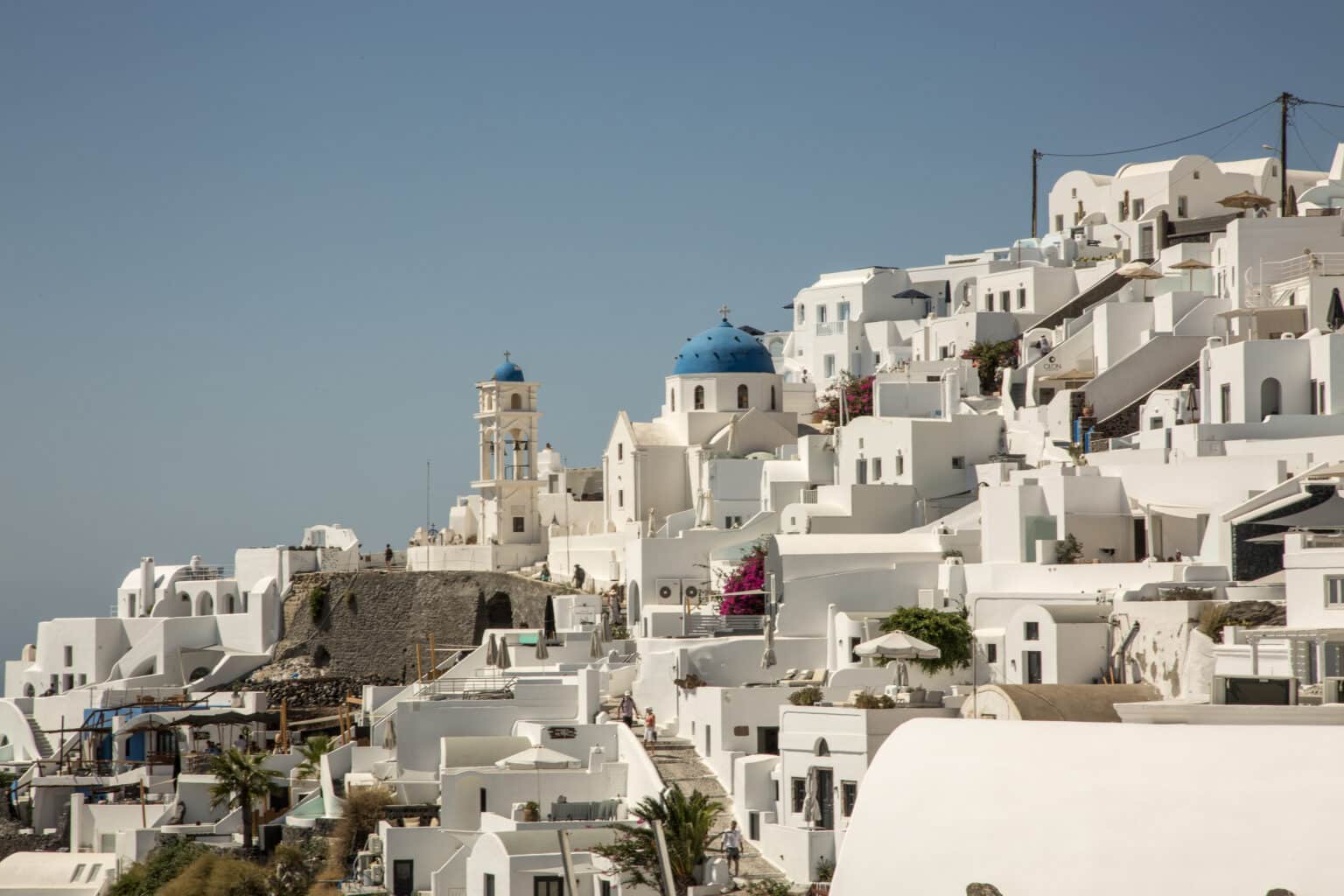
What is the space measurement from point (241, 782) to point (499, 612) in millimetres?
20285

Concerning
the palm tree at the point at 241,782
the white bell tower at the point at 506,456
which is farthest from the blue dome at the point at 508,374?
the palm tree at the point at 241,782

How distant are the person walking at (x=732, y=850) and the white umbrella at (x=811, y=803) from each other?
42.9 inches

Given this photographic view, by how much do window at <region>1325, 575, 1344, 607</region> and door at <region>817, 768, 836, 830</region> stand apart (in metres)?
7.80

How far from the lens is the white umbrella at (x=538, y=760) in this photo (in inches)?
1371

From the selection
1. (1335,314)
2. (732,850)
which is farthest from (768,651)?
(1335,314)

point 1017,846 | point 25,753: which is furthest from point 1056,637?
point 25,753

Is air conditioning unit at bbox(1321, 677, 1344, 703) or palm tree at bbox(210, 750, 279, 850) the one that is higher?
air conditioning unit at bbox(1321, 677, 1344, 703)

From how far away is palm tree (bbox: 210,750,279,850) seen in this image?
40656 mm

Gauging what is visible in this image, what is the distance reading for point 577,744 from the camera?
36.5 m

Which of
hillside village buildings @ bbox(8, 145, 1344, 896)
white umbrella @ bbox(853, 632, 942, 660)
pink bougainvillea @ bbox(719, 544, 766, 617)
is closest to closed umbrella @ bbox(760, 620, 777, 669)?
hillside village buildings @ bbox(8, 145, 1344, 896)

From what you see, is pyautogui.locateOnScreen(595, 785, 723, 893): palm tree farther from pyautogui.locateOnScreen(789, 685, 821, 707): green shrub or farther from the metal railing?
the metal railing

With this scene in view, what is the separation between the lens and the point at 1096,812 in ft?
50.5

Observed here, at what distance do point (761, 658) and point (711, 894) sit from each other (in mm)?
13247

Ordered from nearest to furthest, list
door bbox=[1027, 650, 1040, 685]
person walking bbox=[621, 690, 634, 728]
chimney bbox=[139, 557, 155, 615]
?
door bbox=[1027, 650, 1040, 685] < person walking bbox=[621, 690, 634, 728] < chimney bbox=[139, 557, 155, 615]
